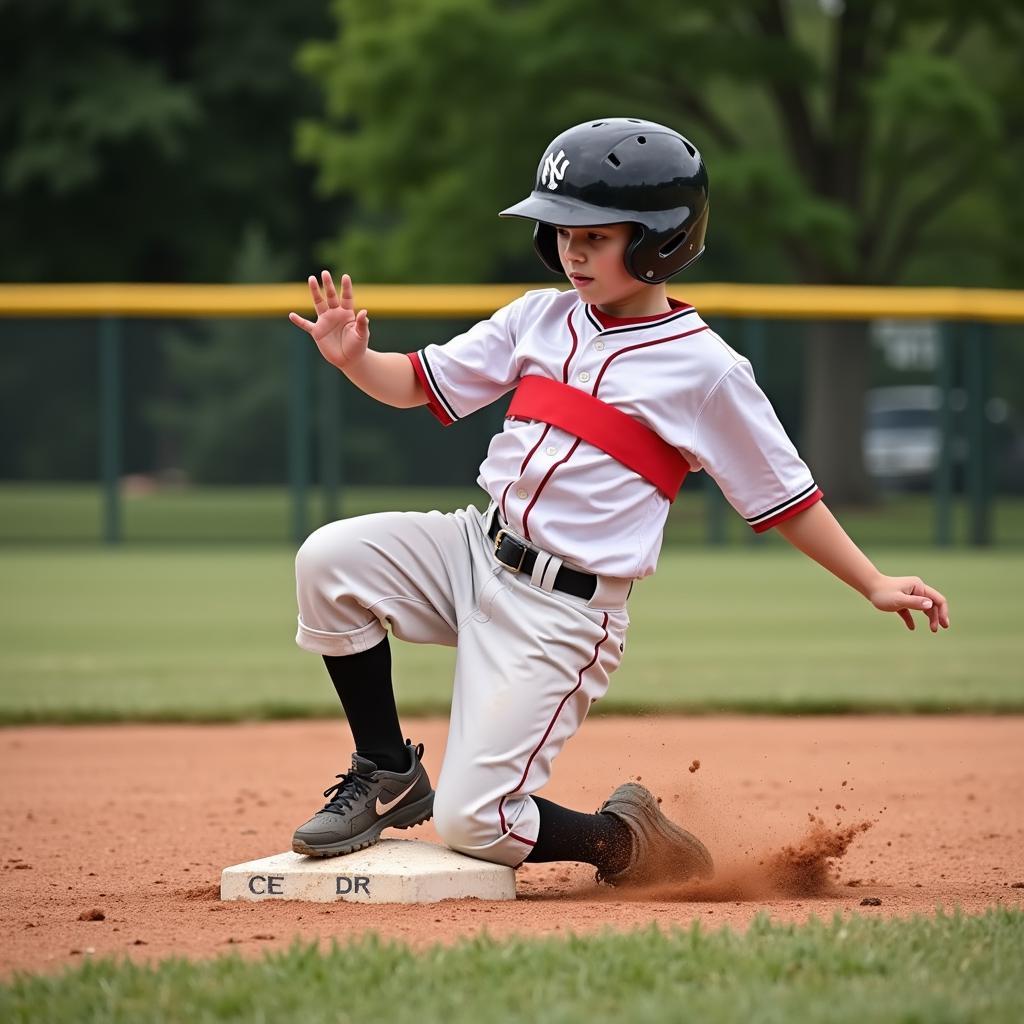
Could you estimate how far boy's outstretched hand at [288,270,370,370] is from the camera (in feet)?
11.8

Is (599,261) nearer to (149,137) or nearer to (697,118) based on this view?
(697,118)

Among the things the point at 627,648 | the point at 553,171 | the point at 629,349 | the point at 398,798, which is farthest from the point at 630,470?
the point at 627,648

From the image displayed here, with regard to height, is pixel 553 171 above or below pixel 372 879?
above

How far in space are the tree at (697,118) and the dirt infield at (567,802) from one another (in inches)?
489

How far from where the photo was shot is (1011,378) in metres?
17.4

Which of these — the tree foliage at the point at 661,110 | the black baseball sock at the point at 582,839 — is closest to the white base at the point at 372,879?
the black baseball sock at the point at 582,839

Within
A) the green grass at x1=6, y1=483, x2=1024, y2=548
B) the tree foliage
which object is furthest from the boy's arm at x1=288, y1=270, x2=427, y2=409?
the tree foliage

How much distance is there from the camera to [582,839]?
3.62 metres

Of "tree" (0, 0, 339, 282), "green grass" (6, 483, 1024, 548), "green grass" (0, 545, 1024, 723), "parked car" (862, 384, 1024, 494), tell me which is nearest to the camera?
"green grass" (0, 545, 1024, 723)

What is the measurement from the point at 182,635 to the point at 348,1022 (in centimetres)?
681

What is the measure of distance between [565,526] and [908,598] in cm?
70

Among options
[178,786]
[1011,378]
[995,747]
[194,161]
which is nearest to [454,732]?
[178,786]

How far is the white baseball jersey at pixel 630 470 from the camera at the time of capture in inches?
136

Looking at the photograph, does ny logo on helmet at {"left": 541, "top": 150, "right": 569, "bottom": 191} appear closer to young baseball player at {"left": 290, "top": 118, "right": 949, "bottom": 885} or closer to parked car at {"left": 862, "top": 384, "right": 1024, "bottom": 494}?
young baseball player at {"left": 290, "top": 118, "right": 949, "bottom": 885}
